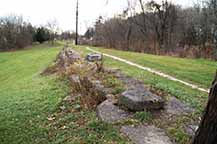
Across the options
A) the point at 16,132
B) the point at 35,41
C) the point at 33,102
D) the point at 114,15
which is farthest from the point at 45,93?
the point at 35,41

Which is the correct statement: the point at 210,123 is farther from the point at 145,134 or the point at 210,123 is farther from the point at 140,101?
the point at 140,101

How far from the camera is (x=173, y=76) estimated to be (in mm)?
9500

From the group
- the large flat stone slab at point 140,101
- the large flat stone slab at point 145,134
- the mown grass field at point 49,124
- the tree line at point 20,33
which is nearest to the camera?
the large flat stone slab at point 145,134

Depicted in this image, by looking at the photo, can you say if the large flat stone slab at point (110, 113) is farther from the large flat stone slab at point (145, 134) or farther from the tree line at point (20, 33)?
the tree line at point (20, 33)

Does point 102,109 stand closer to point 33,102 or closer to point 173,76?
point 33,102

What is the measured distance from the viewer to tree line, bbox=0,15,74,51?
45531 millimetres

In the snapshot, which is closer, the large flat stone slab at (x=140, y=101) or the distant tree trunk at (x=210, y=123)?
the distant tree trunk at (x=210, y=123)

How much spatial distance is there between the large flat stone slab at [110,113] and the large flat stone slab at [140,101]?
165 millimetres

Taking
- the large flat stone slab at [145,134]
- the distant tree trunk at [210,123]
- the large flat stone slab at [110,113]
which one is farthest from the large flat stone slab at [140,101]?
the distant tree trunk at [210,123]

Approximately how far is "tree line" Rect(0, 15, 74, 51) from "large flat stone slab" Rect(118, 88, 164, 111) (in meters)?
42.2

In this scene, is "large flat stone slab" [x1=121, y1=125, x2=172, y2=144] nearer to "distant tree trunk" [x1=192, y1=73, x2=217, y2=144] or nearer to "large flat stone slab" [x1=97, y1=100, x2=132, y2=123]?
"large flat stone slab" [x1=97, y1=100, x2=132, y2=123]

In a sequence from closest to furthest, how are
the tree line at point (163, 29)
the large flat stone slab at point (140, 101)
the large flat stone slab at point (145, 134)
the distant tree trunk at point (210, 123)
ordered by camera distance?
the distant tree trunk at point (210, 123) → the large flat stone slab at point (145, 134) → the large flat stone slab at point (140, 101) → the tree line at point (163, 29)

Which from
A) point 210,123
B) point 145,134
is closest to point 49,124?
point 145,134

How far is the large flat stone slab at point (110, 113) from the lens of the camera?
17.5 ft
